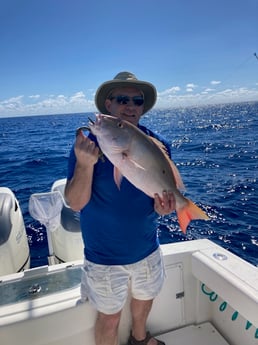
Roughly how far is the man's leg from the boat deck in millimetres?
776

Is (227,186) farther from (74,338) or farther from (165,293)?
(74,338)

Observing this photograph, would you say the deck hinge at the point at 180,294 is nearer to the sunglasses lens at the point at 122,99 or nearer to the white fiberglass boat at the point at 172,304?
the white fiberglass boat at the point at 172,304

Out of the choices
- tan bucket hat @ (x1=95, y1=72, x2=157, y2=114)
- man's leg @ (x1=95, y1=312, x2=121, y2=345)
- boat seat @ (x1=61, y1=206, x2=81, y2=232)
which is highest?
tan bucket hat @ (x1=95, y1=72, x2=157, y2=114)

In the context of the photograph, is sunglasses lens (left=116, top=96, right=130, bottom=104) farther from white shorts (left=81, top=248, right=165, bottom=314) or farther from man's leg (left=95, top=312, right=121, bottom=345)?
man's leg (left=95, top=312, right=121, bottom=345)

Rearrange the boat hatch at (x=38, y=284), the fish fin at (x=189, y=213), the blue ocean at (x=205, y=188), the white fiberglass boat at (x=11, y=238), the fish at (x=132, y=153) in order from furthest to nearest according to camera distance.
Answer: the blue ocean at (x=205, y=188)
the white fiberglass boat at (x=11, y=238)
the boat hatch at (x=38, y=284)
the fish fin at (x=189, y=213)
the fish at (x=132, y=153)

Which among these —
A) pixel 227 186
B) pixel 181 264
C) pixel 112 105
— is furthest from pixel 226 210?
pixel 112 105

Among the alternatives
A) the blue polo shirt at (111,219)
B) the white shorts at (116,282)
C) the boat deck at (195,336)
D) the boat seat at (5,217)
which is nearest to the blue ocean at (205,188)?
the blue polo shirt at (111,219)

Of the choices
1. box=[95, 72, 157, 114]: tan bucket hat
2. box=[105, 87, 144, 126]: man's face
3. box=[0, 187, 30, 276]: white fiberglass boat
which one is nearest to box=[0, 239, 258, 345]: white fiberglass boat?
box=[0, 187, 30, 276]: white fiberglass boat

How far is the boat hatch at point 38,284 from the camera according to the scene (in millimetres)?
2393

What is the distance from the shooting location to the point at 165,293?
283 cm

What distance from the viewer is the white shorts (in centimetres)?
212

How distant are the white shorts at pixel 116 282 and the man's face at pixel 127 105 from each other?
43.5 inches

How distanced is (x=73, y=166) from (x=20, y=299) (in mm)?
1206

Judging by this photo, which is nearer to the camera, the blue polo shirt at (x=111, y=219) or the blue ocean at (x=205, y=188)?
the blue polo shirt at (x=111, y=219)
